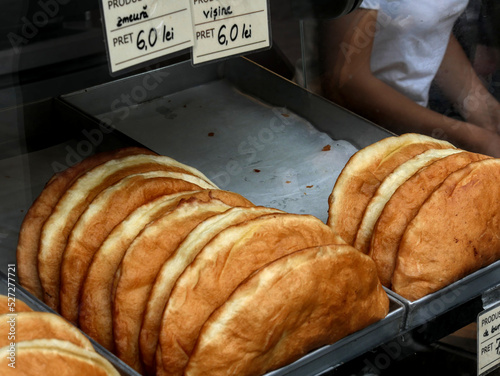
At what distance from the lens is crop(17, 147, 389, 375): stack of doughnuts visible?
812mm

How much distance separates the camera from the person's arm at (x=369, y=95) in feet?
5.76

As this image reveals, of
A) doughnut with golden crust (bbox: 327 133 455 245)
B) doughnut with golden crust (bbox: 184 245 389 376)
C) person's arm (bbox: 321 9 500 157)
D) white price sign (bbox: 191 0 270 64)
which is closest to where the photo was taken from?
doughnut with golden crust (bbox: 184 245 389 376)

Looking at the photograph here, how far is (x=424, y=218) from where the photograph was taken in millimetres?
1012

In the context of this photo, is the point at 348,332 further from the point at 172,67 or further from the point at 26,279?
the point at 172,67

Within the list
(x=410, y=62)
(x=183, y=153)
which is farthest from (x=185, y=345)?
(x=410, y=62)

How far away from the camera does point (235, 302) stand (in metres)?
0.79

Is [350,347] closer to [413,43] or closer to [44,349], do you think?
[44,349]

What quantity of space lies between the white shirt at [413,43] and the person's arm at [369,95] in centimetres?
4

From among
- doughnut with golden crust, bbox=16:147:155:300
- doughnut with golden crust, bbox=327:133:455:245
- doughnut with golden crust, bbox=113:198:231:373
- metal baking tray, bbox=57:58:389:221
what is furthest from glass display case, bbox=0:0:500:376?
doughnut with golden crust, bbox=113:198:231:373

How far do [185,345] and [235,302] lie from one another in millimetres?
94

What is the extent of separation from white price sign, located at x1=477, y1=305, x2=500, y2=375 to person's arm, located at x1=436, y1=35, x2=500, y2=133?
90 cm

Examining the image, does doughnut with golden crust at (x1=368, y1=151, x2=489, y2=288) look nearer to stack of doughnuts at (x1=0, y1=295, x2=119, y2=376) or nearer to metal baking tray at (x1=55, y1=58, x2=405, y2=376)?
metal baking tray at (x1=55, y1=58, x2=405, y2=376)

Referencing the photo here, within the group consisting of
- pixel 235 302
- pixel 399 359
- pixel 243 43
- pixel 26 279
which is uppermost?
pixel 243 43

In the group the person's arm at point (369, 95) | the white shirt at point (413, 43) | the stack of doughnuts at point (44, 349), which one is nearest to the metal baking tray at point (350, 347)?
the stack of doughnuts at point (44, 349)
